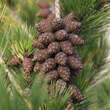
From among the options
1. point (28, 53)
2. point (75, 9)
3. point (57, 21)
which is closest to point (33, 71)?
point (28, 53)

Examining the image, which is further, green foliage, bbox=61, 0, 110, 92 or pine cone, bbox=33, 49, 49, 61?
green foliage, bbox=61, 0, 110, 92

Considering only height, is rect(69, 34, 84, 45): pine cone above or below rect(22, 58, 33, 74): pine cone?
above

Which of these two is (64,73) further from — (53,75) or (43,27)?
(43,27)

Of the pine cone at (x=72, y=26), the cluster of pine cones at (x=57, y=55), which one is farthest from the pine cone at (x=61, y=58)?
the pine cone at (x=72, y=26)

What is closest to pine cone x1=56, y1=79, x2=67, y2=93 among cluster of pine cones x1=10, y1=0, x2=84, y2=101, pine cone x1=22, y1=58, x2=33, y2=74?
cluster of pine cones x1=10, y1=0, x2=84, y2=101

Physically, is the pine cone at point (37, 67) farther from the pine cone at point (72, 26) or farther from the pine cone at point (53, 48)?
the pine cone at point (72, 26)

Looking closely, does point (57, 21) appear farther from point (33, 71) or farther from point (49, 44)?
point (33, 71)

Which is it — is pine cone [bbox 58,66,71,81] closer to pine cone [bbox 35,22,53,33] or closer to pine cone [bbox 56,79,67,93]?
pine cone [bbox 56,79,67,93]

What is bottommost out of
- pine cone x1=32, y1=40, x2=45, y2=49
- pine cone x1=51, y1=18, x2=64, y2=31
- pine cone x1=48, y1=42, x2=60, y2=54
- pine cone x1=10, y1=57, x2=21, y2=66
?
pine cone x1=10, y1=57, x2=21, y2=66
